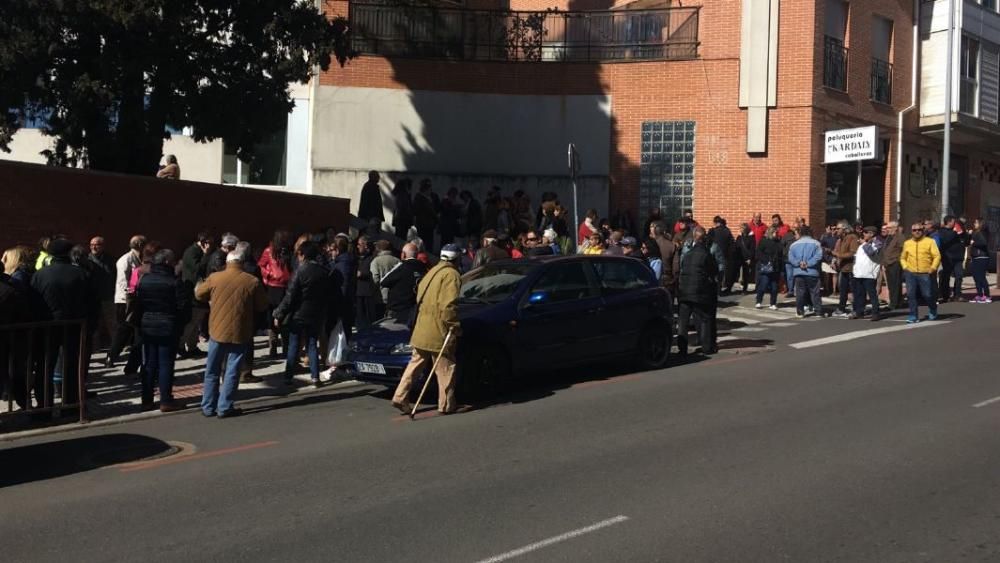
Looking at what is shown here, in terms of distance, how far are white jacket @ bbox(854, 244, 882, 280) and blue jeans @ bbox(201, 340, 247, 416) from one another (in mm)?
11863

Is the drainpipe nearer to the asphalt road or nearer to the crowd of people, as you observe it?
the crowd of people

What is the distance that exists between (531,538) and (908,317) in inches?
553

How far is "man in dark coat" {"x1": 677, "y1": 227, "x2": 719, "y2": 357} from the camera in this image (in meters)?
14.0

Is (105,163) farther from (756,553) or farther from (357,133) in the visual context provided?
(756,553)

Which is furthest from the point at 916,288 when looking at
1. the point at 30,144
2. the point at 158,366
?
the point at 30,144

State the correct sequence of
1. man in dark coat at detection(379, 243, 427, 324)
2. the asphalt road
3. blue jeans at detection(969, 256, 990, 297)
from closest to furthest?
the asphalt road
man in dark coat at detection(379, 243, 427, 324)
blue jeans at detection(969, 256, 990, 297)

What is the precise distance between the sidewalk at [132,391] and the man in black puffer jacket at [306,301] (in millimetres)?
463

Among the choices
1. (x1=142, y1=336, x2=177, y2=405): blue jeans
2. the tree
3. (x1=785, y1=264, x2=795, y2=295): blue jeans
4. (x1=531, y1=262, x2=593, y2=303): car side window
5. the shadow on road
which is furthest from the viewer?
(x1=785, y1=264, x2=795, y2=295): blue jeans

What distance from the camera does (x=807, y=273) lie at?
59.6 ft

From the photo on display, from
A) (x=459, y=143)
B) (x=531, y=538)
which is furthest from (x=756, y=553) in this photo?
(x=459, y=143)

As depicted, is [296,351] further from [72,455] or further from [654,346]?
[654,346]

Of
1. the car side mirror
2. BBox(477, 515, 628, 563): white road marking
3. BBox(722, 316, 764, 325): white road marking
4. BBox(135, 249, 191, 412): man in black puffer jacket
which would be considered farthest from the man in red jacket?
BBox(477, 515, 628, 563): white road marking

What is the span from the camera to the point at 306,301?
38.8ft

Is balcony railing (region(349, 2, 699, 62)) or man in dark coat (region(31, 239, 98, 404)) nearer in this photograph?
man in dark coat (region(31, 239, 98, 404))
